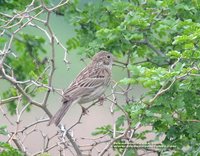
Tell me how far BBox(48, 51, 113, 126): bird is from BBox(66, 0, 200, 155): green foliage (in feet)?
Answer: 1.24

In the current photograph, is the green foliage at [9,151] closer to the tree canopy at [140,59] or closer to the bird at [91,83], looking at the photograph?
the tree canopy at [140,59]

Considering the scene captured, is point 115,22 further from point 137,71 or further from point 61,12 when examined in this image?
point 137,71

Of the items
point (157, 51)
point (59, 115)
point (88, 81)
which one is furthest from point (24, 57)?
point (59, 115)

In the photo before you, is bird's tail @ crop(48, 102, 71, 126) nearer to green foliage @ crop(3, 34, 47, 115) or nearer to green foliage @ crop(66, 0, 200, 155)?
green foliage @ crop(66, 0, 200, 155)

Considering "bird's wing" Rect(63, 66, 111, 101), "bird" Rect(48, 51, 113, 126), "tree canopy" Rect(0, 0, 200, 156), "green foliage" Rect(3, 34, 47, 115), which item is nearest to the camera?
"tree canopy" Rect(0, 0, 200, 156)

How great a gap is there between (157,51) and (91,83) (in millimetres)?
1121

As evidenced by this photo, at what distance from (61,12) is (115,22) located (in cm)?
92

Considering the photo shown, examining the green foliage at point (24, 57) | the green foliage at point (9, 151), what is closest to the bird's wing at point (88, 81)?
the green foliage at point (24, 57)

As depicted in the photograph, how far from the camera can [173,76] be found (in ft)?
21.1

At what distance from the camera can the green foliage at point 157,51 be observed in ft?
21.6

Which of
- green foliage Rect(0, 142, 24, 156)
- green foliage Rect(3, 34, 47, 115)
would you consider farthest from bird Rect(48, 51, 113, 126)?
green foliage Rect(0, 142, 24, 156)

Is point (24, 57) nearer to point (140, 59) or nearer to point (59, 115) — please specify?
point (140, 59)

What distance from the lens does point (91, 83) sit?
29.9 ft

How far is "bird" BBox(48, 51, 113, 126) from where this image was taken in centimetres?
859
